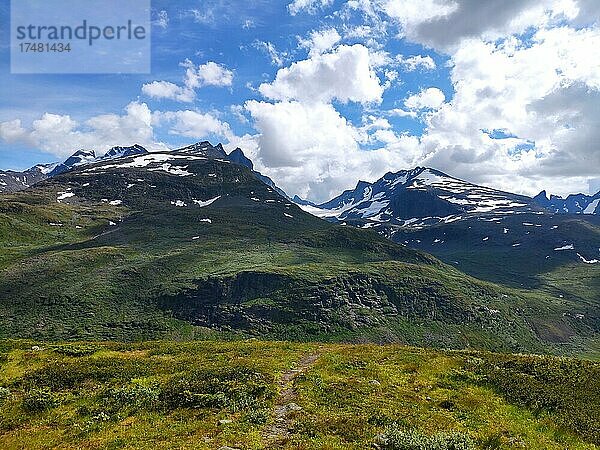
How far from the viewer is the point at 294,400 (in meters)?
22.9

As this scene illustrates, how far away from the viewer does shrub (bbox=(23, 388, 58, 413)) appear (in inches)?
877

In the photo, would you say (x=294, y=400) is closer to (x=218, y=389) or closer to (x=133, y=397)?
(x=218, y=389)

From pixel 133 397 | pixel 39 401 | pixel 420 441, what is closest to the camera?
pixel 420 441

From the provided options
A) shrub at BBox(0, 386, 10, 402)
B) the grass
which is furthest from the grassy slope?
the grass

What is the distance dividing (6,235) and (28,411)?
20898cm

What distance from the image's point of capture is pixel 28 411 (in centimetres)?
2211

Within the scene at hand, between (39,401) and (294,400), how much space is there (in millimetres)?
13621

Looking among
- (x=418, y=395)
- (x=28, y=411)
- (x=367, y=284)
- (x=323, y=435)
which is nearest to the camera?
(x=323, y=435)

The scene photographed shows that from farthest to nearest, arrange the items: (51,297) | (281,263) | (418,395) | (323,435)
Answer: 1. (281,263)
2. (51,297)
3. (418,395)
4. (323,435)

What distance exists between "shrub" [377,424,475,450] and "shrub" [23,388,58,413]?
57.5ft

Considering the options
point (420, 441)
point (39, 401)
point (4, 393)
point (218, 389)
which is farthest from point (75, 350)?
point (420, 441)

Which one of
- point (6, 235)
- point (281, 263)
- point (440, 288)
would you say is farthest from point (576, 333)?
point (6, 235)

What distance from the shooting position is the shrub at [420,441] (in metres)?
16.8

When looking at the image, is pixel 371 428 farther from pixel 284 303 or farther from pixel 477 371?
pixel 284 303
